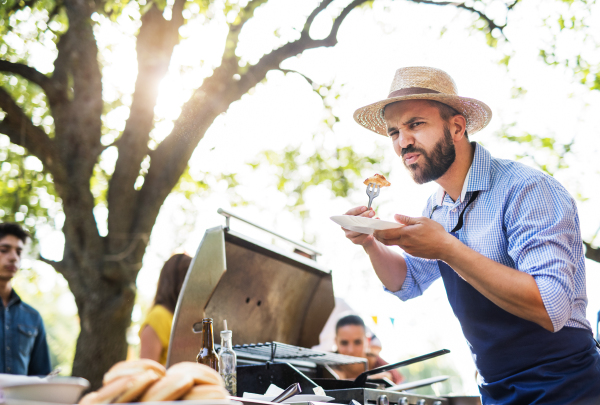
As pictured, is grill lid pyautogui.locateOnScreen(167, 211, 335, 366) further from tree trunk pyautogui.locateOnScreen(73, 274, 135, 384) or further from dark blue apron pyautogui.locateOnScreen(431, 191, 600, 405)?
tree trunk pyautogui.locateOnScreen(73, 274, 135, 384)

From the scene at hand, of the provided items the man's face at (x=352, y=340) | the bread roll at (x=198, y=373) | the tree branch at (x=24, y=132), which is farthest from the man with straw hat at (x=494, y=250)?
the tree branch at (x=24, y=132)

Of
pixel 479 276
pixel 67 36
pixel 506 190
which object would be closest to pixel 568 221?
pixel 506 190

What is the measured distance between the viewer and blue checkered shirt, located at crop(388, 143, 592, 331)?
173cm

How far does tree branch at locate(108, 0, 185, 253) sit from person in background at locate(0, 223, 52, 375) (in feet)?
4.81

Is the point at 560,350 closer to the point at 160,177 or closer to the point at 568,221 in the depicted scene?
the point at 568,221

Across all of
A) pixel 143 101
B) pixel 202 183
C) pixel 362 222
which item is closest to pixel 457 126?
pixel 362 222

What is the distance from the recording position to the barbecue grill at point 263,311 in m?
2.11

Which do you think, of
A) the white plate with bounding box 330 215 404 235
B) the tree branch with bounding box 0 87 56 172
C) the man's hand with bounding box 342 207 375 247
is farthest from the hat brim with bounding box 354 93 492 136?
the tree branch with bounding box 0 87 56 172

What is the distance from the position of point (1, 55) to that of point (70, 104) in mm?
1354

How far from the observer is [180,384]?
2.98 feet

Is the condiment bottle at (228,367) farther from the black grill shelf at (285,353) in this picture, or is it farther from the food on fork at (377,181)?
the food on fork at (377,181)

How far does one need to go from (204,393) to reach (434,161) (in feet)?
5.54

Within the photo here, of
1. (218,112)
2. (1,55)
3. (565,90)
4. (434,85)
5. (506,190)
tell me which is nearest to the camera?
(506,190)

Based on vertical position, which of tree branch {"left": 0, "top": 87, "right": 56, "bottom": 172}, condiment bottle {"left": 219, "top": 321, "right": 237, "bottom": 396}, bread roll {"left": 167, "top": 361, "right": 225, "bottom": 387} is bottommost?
bread roll {"left": 167, "top": 361, "right": 225, "bottom": 387}
